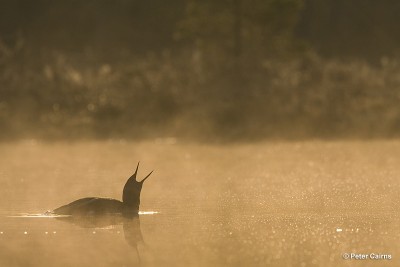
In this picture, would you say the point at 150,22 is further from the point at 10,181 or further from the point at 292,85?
the point at 10,181

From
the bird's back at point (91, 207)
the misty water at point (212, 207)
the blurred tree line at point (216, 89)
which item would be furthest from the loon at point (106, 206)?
the blurred tree line at point (216, 89)

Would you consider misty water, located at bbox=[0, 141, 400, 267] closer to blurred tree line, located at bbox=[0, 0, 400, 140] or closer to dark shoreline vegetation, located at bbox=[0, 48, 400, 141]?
dark shoreline vegetation, located at bbox=[0, 48, 400, 141]

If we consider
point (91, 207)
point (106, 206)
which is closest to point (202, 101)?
point (106, 206)

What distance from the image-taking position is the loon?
1315 centimetres

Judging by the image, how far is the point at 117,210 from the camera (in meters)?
13.3

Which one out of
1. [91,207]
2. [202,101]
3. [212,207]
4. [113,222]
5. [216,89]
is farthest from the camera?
[216,89]

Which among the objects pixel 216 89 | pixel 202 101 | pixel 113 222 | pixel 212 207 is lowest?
pixel 113 222

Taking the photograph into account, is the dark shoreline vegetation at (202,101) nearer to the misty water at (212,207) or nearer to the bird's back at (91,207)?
the misty water at (212,207)

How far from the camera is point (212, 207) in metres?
13.8

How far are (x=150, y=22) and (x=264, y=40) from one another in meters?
13.5

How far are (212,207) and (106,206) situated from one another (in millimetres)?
1219

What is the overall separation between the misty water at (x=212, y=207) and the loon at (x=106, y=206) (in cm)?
22

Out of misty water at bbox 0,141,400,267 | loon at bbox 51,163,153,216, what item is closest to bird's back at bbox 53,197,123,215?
loon at bbox 51,163,153,216

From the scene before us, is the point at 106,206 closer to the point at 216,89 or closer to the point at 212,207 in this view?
the point at 212,207
